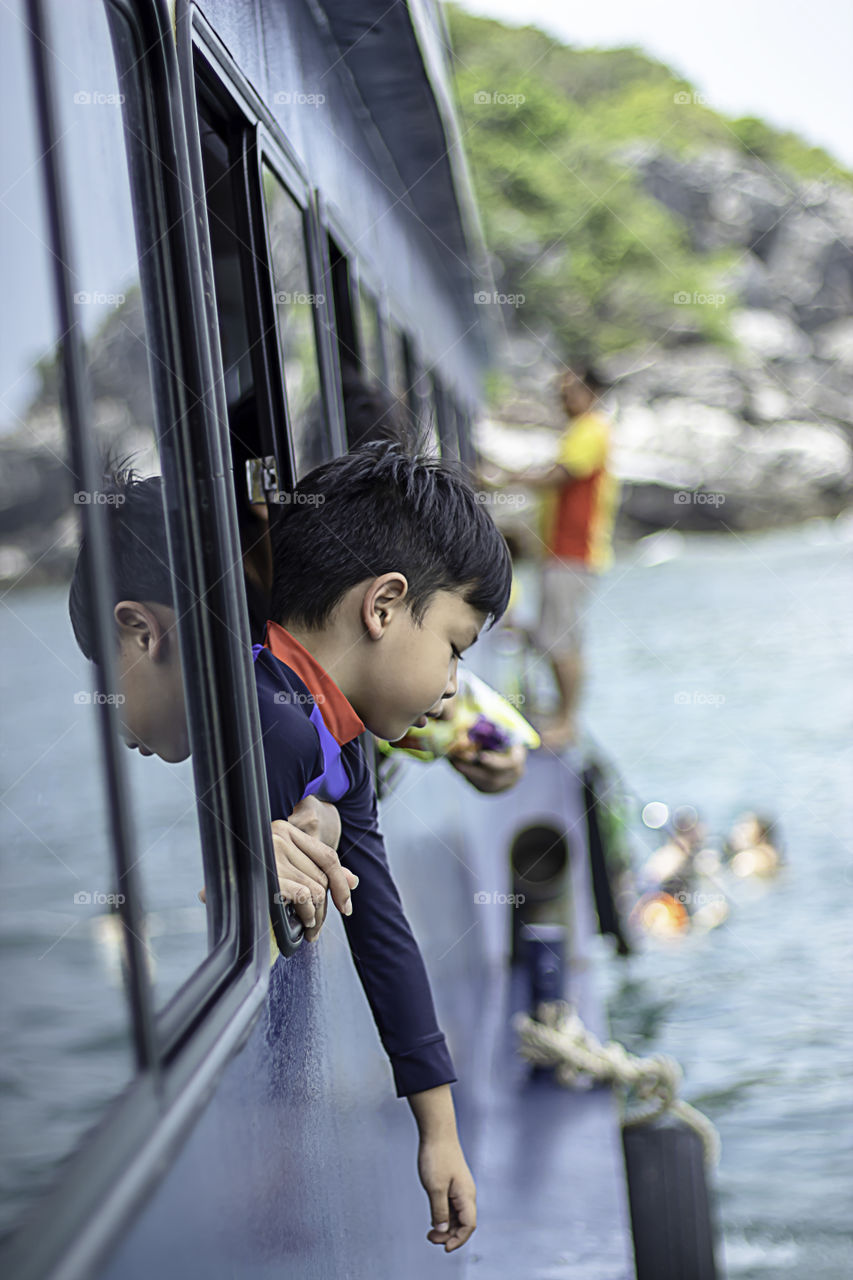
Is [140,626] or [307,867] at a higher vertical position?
[140,626]

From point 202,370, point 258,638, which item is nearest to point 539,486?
point 258,638

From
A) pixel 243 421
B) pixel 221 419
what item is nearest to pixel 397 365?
pixel 243 421

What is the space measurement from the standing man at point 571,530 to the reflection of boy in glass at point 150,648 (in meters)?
5.20

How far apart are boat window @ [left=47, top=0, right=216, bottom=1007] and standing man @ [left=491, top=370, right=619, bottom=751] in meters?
5.33

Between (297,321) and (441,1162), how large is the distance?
131 cm

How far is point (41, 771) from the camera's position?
2.75 ft

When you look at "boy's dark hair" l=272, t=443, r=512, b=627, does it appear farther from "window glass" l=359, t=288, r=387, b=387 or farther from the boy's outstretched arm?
"window glass" l=359, t=288, r=387, b=387

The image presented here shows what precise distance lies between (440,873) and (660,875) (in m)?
7.45

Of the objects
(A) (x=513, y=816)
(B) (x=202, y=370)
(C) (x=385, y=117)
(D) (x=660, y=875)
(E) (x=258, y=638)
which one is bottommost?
(D) (x=660, y=875)

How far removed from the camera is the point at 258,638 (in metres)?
1.71

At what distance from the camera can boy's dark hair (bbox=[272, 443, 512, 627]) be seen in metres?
1.48

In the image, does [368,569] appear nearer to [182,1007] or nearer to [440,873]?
[182,1007]

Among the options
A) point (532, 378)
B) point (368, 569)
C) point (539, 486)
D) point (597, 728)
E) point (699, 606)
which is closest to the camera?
point (368, 569)

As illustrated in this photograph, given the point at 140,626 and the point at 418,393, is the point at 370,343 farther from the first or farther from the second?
the point at 140,626
